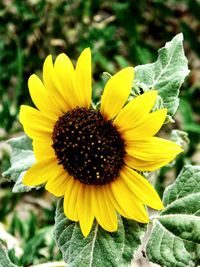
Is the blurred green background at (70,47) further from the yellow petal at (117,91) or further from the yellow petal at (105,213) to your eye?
the yellow petal at (117,91)

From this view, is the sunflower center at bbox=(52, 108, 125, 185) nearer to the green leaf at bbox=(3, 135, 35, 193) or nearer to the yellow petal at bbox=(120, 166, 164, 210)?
the yellow petal at bbox=(120, 166, 164, 210)

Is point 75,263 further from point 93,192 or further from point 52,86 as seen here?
point 52,86

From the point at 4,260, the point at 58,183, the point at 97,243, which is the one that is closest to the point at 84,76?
the point at 58,183

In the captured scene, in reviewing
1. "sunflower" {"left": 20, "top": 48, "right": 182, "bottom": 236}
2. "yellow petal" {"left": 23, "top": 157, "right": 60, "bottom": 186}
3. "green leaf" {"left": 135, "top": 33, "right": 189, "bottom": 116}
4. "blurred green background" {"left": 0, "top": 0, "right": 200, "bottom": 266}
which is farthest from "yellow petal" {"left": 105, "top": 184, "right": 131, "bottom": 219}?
"blurred green background" {"left": 0, "top": 0, "right": 200, "bottom": 266}

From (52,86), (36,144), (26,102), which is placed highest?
(52,86)

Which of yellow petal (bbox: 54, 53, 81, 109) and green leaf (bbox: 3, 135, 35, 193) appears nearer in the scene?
yellow petal (bbox: 54, 53, 81, 109)

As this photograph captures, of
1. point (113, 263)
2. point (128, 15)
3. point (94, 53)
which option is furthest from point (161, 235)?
point (128, 15)

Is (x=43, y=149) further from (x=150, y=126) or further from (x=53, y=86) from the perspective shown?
(x=150, y=126)
